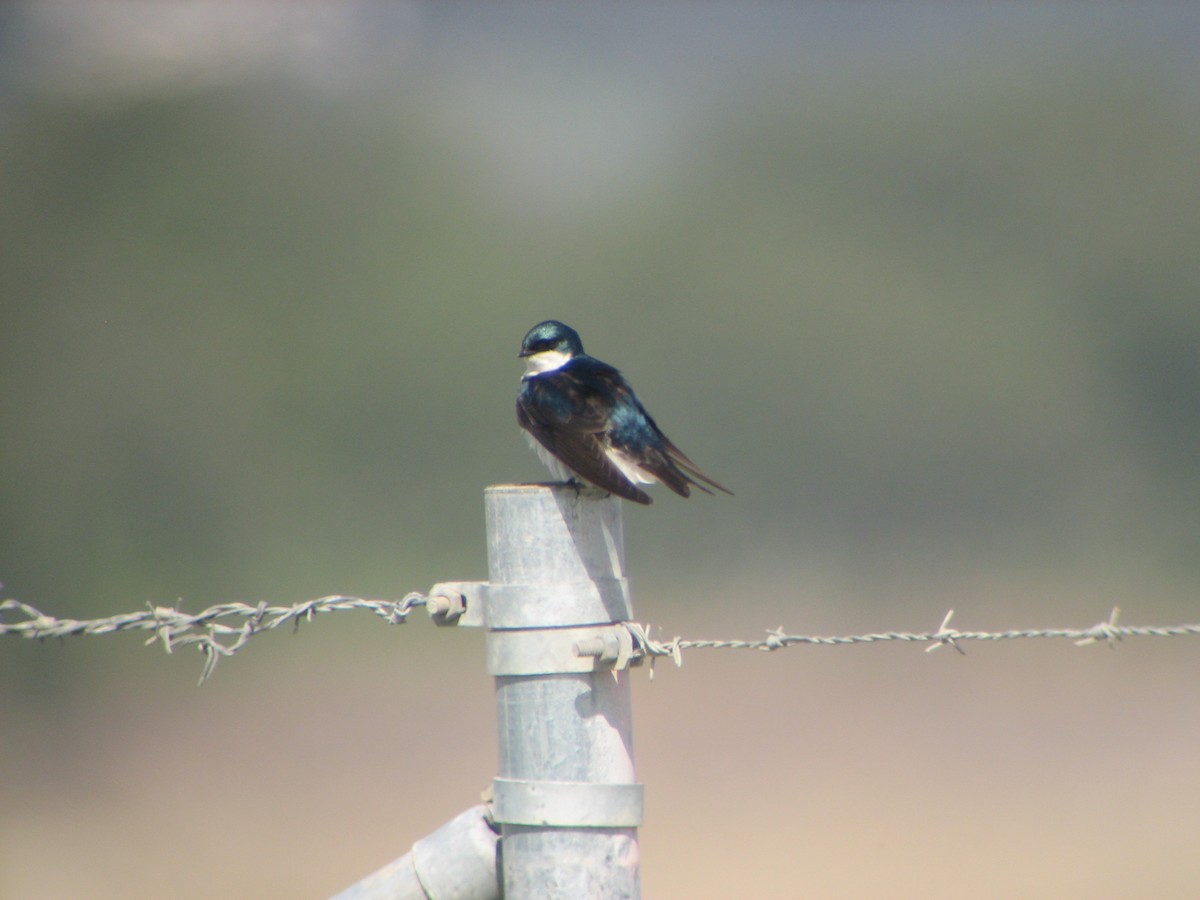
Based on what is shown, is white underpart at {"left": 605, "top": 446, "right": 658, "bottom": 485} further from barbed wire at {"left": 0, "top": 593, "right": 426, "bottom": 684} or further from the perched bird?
barbed wire at {"left": 0, "top": 593, "right": 426, "bottom": 684}

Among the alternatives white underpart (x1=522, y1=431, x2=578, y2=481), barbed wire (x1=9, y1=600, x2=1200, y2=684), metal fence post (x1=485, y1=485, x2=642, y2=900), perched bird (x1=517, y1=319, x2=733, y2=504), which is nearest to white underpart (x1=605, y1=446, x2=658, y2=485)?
perched bird (x1=517, y1=319, x2=733, y2=504)

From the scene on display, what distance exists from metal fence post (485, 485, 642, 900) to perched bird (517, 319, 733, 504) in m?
0.53

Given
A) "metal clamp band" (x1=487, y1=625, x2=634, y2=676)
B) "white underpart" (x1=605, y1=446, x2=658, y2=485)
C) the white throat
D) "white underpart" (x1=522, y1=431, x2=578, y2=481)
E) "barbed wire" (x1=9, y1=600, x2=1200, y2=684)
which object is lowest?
"metal clamp band" (x1=487, y1=625, x2=634, y2=676)

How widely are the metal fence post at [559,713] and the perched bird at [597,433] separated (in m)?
0.53

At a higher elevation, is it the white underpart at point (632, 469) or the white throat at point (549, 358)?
the white throat at point (549, 358)

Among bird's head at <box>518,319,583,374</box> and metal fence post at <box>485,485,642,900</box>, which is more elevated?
bird's head at <box>518,319,583,374</box>

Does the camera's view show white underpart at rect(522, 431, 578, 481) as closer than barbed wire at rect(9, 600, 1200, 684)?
No

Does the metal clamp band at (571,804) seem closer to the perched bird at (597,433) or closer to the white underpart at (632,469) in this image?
the perched bird at (597,433)

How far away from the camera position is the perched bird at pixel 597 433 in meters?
2.47

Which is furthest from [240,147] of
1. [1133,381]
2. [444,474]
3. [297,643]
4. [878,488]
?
[1133,381]

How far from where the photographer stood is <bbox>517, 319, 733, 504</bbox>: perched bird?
2.47 meters

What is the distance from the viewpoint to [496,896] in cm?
178

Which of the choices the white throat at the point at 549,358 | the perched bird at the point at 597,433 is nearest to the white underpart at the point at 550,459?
the perched bird at the point at 597,433

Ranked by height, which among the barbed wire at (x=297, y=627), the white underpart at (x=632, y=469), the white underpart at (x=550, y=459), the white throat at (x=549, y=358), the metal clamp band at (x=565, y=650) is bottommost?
the metal clamp band at (x=565, y=650)
